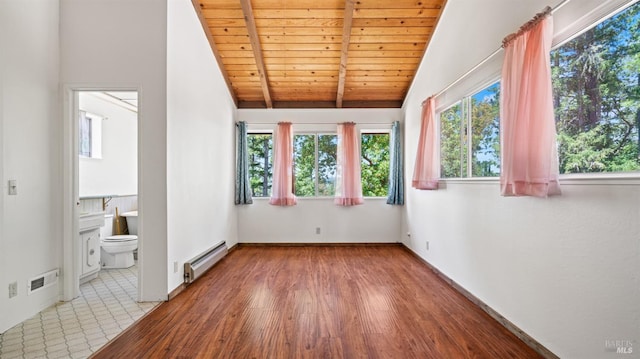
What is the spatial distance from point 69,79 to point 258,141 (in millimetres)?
2908

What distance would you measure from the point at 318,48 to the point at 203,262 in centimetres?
316

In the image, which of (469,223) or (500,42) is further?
(469,223)

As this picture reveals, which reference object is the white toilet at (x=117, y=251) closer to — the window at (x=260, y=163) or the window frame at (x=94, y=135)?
the window frame at (x=94, y=135)

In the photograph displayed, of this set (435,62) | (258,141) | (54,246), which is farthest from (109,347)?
(435,62)

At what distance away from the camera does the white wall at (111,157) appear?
4.21 m

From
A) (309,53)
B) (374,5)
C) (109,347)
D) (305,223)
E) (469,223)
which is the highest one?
(374,5)

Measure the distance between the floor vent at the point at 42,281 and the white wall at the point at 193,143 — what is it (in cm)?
97

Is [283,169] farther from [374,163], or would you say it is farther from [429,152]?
[429,152]

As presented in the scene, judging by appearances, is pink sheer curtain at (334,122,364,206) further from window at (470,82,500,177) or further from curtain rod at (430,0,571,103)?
window at (470,82,500,177)

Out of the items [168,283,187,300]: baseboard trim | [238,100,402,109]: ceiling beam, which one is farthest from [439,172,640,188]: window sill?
[238,100,402,109]: ceiling beam

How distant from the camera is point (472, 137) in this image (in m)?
3.04

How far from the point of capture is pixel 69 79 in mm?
2832

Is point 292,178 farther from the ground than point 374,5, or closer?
closer

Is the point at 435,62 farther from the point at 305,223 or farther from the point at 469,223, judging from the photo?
the point at 305,223
